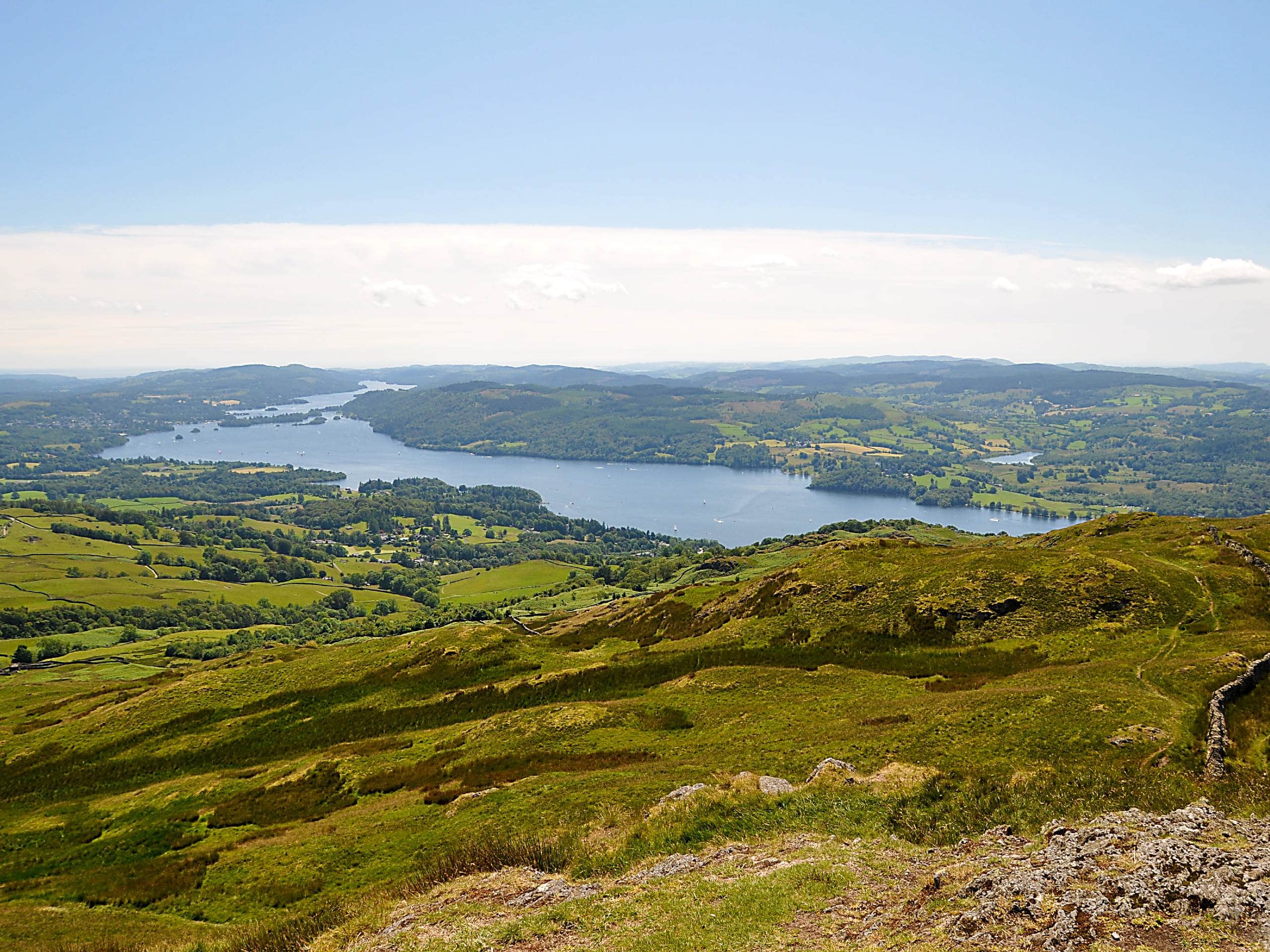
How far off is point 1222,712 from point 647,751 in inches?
1182

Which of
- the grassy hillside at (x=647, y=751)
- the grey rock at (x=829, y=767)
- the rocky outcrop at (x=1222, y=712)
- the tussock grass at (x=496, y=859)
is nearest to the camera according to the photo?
the grassy hillside at (x=647, y=751)

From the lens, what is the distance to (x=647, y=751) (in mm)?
42969

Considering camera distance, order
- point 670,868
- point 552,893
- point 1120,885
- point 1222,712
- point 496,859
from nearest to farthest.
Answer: point 1120,885 < point 552,893 < point 670,868 < point 496,859 < point 1222,712

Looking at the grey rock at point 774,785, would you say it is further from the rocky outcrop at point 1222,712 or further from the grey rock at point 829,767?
the rocky outcrop at point 1222,712

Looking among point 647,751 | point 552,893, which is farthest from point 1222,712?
point 552,893

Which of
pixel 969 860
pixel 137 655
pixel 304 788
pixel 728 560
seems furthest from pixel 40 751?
pixel 728 560

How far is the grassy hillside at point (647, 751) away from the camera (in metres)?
26.3

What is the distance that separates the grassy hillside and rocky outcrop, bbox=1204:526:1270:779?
0.74m

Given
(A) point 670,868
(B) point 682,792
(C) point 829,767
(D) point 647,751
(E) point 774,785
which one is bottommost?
(D) point 647,751

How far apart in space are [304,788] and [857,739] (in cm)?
3741

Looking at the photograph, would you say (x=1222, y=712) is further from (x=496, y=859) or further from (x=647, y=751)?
(x=496, y=859)

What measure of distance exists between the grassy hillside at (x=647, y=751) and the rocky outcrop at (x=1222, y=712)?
74cm

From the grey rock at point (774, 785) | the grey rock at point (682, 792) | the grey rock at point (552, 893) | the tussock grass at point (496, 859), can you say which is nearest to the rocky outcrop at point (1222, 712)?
the grey rock at point (774, 785)

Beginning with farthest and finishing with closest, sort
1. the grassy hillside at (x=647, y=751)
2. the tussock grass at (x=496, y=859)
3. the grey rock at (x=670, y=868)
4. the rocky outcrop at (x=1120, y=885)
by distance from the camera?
the tussock grass at (x=496, y=859), the grassy hillside at (x=647, y=751), the grey rock at (x=670, y=868), the rocky outcrop at (x=1120, y=885)
